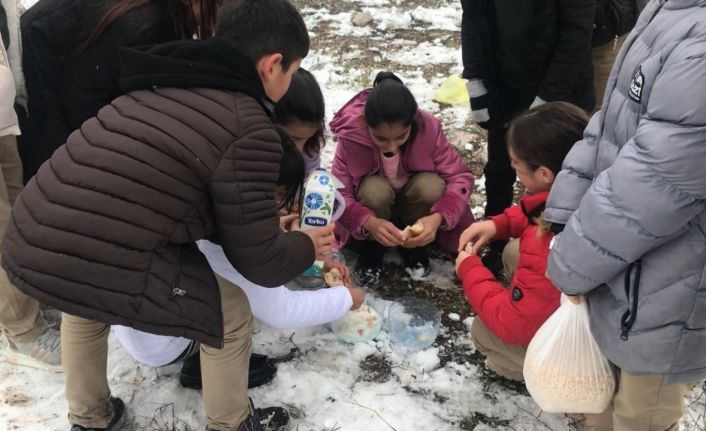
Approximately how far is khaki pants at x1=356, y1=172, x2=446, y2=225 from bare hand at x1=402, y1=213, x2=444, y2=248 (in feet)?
0.41

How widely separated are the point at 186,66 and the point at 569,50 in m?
1.80

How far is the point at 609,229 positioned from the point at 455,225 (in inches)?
61.8

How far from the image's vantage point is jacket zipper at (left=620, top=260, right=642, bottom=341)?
63.4 inches

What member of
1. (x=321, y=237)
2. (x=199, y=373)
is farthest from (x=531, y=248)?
(x=199, y=373)

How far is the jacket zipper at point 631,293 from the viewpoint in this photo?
1.61m

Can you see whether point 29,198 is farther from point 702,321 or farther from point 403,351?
point 702,321

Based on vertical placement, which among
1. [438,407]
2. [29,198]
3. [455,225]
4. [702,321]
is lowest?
[438,407]

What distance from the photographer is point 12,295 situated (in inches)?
96.0

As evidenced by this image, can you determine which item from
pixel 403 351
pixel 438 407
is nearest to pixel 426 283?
pixel 403 351

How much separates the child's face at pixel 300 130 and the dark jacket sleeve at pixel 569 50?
1.11 meters

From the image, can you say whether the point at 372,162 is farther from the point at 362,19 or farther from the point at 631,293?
the point at 362,19

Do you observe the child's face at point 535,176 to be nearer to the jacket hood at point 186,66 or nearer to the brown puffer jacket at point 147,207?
the brown puffer jacket at point 147,207

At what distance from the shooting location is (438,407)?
7.88ft

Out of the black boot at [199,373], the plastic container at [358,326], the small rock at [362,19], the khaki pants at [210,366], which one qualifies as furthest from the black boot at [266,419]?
the small rock at [362,19]
